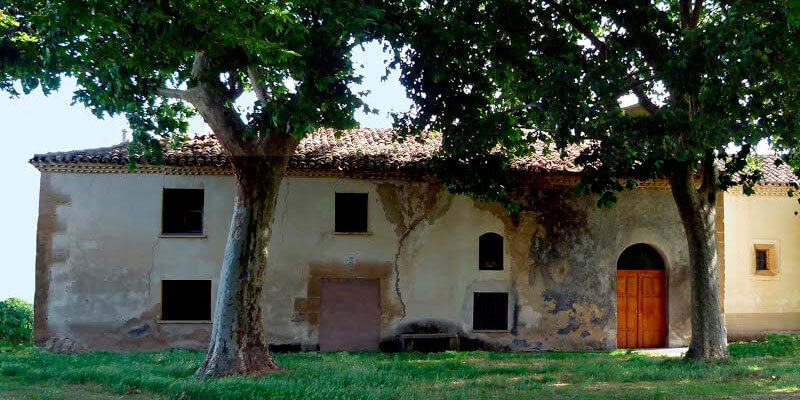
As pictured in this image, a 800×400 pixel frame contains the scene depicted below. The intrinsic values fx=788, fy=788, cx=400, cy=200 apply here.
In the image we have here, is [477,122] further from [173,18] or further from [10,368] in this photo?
[10,368]

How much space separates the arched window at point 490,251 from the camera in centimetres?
1988

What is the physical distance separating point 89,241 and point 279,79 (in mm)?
9164

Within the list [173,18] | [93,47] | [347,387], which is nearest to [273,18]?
[173,18]

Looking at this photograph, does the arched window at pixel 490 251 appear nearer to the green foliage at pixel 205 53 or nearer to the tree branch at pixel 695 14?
the tree branch at pixel 695 14

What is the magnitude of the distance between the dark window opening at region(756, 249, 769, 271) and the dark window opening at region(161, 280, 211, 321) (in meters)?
16.6

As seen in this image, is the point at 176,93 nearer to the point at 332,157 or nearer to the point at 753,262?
the point at 332,157

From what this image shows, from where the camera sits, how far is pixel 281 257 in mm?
19047

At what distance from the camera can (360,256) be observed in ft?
63.3

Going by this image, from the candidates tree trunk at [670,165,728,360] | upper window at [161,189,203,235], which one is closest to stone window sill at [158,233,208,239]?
upper window at [161,189,203,235]

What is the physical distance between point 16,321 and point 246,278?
12125mm

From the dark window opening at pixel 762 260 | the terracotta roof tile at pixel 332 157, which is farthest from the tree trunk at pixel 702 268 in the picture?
the dark window opening at pixel 762 260

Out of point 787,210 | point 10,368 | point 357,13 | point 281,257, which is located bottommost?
point 10,368

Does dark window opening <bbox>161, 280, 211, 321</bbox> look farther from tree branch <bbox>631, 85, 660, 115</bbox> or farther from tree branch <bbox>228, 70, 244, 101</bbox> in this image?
tree branch <bbox>631, 85, 660, 115</bbox>

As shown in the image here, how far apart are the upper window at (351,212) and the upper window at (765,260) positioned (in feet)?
42.0
